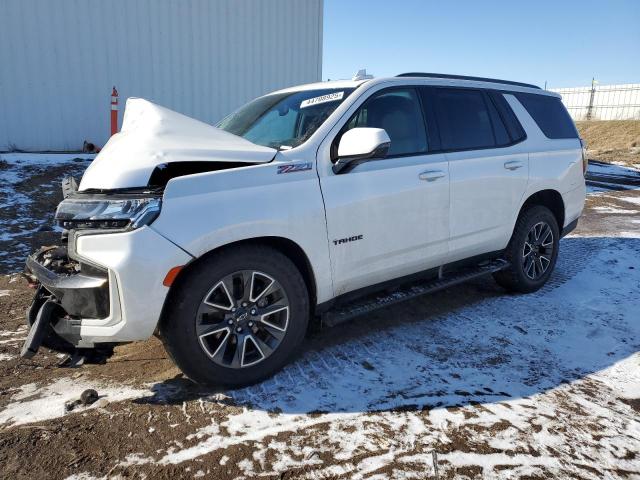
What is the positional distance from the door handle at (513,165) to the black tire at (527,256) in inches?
18.8

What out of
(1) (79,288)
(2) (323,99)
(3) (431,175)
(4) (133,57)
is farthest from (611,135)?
(1) (79,288)

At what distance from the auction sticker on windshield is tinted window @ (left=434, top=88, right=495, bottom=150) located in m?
0.89

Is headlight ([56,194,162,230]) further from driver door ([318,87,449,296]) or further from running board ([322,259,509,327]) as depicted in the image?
running board ([322,259,509,327])

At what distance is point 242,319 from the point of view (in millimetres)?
2803

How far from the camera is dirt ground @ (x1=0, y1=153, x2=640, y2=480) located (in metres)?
2.25

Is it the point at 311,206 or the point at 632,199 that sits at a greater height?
the point at 311,206

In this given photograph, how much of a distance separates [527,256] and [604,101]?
36314 mm

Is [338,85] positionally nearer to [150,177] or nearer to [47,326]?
[150,177]

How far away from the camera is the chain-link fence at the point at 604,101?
32.4 meters

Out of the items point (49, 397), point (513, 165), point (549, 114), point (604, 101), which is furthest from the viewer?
point (604, 101)

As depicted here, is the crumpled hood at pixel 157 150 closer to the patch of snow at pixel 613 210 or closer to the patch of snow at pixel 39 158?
the patch of snow at pixel 39 158

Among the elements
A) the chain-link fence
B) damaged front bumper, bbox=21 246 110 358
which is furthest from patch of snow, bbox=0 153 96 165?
the chain-link fence

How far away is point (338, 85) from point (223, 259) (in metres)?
1.68

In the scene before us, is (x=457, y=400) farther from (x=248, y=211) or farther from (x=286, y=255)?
(x=248, y=211)
